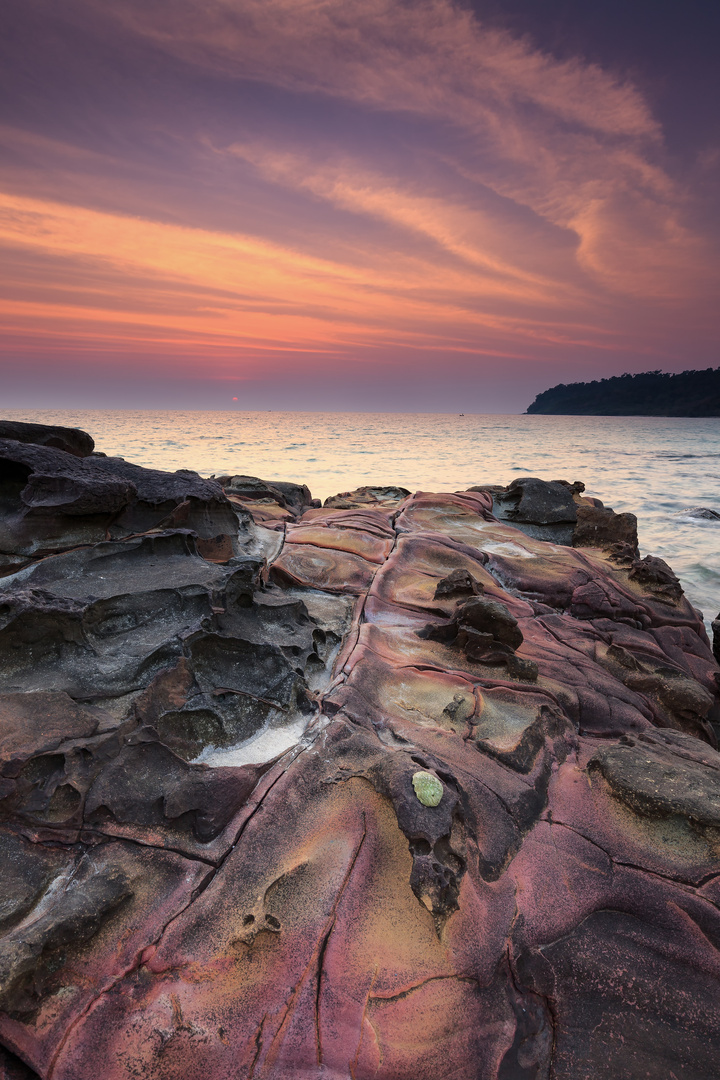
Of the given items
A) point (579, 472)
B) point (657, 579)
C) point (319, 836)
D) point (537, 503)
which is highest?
point (537, 503)

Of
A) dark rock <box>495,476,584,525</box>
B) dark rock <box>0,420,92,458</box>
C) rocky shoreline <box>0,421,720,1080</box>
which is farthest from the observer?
dark rock <box>495,476,584,525</box>

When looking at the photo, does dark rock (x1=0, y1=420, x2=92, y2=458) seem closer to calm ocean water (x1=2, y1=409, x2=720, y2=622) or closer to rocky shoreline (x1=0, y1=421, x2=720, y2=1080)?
rocky shoreline (x1=0, y1=421, x2=720, y2=1080)

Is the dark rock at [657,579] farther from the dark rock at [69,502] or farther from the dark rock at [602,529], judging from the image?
the dark rock at [69,502]

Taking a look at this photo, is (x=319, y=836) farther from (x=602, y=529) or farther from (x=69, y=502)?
(x=602, y=529)

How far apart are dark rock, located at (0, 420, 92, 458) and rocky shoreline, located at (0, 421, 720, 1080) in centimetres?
78

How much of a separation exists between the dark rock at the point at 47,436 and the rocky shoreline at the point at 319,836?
0.78m

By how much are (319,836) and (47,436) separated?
4.48 m

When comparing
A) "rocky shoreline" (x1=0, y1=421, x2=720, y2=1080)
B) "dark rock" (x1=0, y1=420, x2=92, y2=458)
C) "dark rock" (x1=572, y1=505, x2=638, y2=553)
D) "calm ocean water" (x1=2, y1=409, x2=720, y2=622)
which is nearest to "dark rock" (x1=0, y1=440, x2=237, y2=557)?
"rocky shoreline" (x1=0, y1=421, x2=720, y2=1080)

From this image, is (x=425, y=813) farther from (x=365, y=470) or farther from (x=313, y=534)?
(x=365, y=470)

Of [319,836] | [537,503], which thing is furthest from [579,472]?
[319,836]

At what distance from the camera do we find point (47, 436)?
512cm

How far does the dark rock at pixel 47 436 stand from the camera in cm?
488

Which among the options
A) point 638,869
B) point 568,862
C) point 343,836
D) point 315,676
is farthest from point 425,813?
point 315,676

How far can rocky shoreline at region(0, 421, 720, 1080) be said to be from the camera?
6.11 ft
